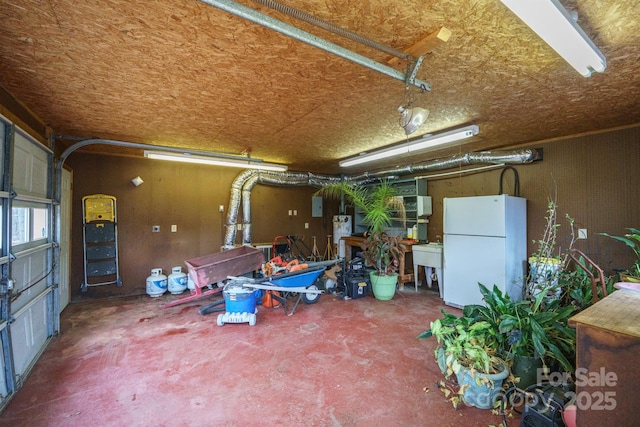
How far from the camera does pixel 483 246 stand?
12.9 feet

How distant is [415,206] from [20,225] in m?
5.79

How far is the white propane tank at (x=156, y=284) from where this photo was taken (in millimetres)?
4777

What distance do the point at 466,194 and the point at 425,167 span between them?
873 mm

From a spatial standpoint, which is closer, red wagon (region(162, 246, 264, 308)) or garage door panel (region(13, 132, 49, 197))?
garage door panel (region(13, 132, 49, 197))

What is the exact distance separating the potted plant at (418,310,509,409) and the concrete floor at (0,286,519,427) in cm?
12

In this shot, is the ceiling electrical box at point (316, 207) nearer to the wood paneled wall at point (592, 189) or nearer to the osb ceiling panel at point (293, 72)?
the osb ceiling panel at point (293, 72)

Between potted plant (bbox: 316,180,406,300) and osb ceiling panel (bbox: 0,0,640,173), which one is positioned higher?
osb ceiling panel (bbox: 0,0,640,173)

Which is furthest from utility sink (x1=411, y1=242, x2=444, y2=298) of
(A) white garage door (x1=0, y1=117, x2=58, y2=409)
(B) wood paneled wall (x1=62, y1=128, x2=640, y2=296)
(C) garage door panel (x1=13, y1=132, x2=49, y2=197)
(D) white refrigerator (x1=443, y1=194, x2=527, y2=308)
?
(C) garage door panel (x1=13, y1=132, x2=49, y2=197)

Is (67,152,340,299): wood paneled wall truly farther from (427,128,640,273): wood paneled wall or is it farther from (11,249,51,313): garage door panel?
(427,128,640,273): wood paneled wall

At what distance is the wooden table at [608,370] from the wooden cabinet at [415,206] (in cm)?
417

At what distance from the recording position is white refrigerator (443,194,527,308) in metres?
3.75

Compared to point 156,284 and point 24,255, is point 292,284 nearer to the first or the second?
point 156,284

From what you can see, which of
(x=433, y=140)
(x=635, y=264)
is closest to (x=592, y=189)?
(x=635, y=264)

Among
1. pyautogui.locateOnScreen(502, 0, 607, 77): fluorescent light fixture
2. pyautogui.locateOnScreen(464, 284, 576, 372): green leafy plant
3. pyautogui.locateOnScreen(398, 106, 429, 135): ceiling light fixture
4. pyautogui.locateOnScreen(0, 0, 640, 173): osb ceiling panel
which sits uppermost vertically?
pyautogui.locateOnScreen(0, 0, 640, 173): osb ceiling panel
